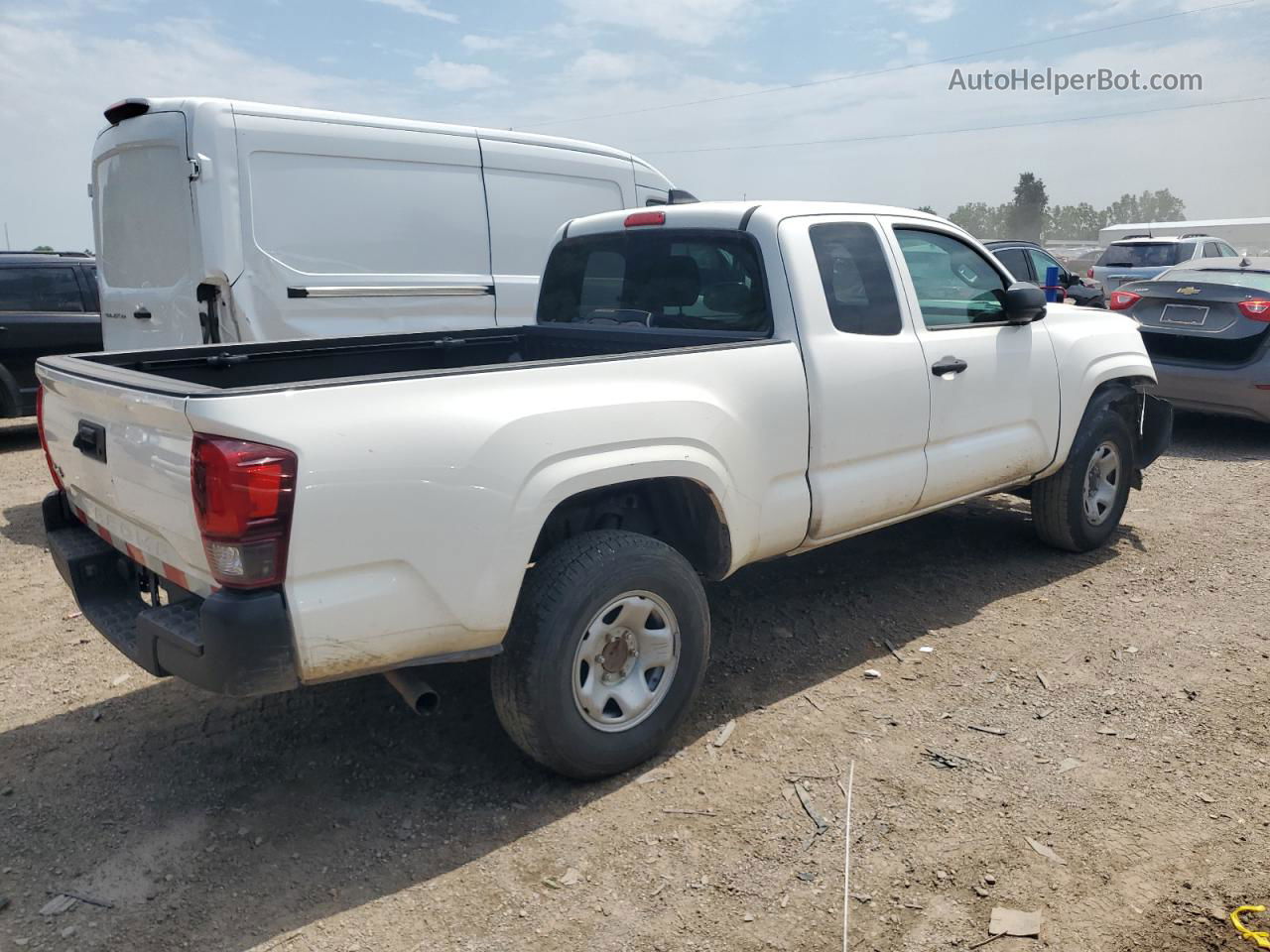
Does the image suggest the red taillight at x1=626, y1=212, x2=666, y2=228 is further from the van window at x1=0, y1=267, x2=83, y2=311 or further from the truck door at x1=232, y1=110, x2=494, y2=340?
the van window at x1=0, y1=267, x2=83, y2=311

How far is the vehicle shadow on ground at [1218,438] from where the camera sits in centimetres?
844

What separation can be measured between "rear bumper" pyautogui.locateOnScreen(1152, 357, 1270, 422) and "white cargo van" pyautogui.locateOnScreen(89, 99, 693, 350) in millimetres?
5257

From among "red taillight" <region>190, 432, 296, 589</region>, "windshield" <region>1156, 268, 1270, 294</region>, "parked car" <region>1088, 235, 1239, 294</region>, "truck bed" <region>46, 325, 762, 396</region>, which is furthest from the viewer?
"parked car" <region>1088, 235, 1239, 294</region>

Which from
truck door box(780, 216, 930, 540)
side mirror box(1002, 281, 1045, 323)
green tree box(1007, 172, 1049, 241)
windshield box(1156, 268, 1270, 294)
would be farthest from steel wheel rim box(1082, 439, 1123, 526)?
green tree box(1007, 172, 1049, 241)

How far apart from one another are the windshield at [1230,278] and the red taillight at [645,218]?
20.9 ft

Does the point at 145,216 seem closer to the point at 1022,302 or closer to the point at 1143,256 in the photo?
the point at 1022,302

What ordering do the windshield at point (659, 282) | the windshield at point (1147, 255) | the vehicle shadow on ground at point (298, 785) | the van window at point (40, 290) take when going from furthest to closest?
the windshield at point (1147, 255), the van window at point (40, 290), the windshield at point (659, 282), the vehicle shadow on ground at point (298, 785)

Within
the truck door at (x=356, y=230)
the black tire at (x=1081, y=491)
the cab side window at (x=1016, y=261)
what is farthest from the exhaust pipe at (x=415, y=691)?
the cab side window at (x=1016, y=261)

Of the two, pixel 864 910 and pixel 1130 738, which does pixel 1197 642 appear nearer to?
pixel 1130 738

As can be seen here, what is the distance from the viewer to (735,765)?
11.6ft

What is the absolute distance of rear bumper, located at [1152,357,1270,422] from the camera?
8172 mm

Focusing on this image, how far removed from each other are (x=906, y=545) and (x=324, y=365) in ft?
11.2

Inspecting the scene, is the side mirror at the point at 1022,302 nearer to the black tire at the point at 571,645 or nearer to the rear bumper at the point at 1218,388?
the black tire at the point at 571,645

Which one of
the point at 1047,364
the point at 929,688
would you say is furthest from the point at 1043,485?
the point at 929,688
